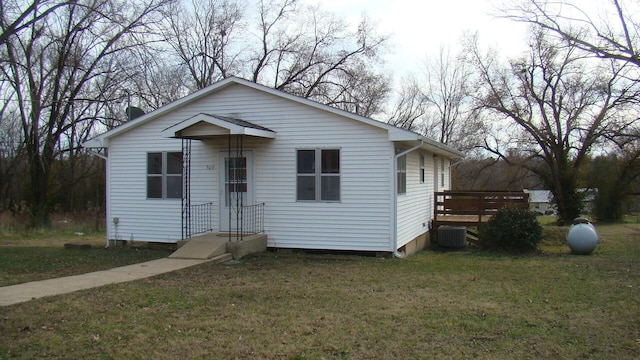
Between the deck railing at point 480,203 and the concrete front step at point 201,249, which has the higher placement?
the deck railing at point 480,203

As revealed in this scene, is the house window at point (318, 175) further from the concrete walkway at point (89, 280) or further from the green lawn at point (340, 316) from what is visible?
the concrete walkway at point (89, 280)

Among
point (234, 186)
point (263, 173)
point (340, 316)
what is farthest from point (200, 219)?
point (340, 316)

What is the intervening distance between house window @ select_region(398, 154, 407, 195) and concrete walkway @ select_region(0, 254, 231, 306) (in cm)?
427

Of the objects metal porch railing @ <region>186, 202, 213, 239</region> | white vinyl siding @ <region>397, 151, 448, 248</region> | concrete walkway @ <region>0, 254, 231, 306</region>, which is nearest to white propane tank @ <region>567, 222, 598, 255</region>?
white vinyl siding @ <region>397, 151, 448, 248</region>

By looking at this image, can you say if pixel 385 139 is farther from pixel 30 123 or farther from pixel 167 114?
pixel 30 123

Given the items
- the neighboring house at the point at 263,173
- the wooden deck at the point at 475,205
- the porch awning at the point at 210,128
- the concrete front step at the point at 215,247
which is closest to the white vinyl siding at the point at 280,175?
the neighboring house at the point at 263,173

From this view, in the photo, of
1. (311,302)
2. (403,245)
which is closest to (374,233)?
(403,245)

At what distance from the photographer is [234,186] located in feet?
40.8

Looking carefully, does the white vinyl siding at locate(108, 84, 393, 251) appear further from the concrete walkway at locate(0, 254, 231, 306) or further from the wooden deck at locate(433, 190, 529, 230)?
the wooden deck at locate(433, 190, 529, 230)

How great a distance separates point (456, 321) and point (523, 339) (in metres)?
0.86

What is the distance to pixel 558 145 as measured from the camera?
1133 inches

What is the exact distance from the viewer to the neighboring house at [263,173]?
37.6ft

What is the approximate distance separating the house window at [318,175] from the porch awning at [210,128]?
975 millimetres

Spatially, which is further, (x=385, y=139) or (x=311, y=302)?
(x=385, y=139)
